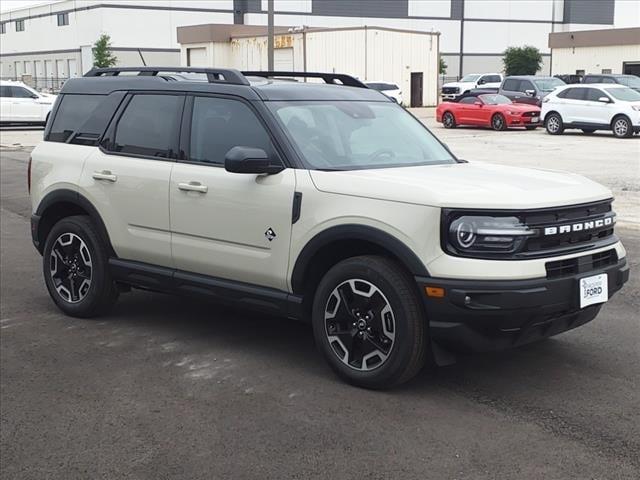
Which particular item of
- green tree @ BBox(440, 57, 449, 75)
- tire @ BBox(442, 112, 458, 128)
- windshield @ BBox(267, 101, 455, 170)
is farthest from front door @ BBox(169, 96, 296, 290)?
green tree @ BBox(440, 57, 449, 75)

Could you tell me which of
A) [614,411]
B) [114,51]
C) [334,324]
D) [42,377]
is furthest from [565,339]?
[114,51]

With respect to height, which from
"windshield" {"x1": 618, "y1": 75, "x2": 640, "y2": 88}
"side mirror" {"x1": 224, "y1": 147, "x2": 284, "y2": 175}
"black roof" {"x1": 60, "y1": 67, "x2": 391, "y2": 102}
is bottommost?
"side mirror" {"x1": 224, "y1": 147, "x2": 284, "y2": 175}

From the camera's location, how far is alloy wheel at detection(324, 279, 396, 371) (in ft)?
15.6

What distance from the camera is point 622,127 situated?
2550 cm

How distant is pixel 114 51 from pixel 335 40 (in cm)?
2534

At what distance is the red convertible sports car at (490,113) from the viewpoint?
29016 mm

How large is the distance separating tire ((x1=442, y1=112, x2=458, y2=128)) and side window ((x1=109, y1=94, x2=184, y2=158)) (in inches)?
1026

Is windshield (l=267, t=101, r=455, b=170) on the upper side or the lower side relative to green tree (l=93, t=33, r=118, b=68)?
lower

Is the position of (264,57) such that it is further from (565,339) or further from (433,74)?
(565,339)

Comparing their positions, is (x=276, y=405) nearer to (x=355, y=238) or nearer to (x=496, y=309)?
(x=355, y=238)

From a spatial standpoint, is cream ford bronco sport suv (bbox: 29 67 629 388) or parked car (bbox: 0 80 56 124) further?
parked car (bbox: 0 80 56 124)

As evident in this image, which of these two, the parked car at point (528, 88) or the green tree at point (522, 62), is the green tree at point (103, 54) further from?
the parked car at point (528, 88)

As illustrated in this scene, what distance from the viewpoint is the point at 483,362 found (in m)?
5.41

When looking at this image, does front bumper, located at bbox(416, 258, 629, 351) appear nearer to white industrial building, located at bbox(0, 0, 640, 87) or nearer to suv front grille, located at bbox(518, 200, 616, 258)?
suv front grille, located at bbox(518, 200, 616, 258)
